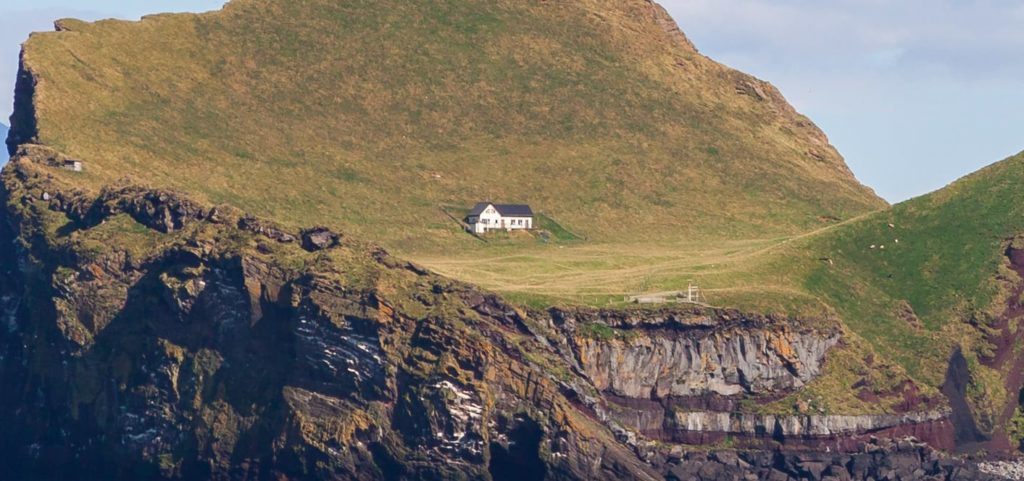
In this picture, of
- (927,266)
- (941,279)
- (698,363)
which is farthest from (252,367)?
(927,266)

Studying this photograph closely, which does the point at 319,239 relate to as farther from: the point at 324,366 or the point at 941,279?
the point at 941,279

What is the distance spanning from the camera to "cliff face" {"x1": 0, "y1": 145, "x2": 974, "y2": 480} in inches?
5842

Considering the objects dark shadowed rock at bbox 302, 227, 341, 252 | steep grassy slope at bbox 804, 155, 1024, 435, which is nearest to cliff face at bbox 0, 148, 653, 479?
dark shadowed rock at bbox 302, 227, 341, 252

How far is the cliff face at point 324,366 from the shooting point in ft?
487

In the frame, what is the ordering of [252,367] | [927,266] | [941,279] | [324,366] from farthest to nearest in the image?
[927,266]
[941,279]
[252,367]
[324,366]

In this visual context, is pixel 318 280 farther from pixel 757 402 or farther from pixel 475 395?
pixel 757 402

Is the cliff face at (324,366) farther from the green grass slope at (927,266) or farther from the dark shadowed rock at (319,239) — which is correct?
the green grass slope at (927,266)

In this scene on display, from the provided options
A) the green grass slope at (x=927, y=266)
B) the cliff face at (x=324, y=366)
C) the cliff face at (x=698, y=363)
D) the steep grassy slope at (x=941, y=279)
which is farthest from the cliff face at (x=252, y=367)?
the green grass slope at (x=927, y=266)

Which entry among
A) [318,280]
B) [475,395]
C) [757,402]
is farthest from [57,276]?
[757,402]

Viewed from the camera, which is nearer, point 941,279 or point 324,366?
point 324,366

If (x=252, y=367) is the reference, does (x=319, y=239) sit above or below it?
above

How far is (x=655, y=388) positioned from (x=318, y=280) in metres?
25.3

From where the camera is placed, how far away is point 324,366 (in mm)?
151125

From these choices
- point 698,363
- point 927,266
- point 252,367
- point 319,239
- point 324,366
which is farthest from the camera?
point 927,266
